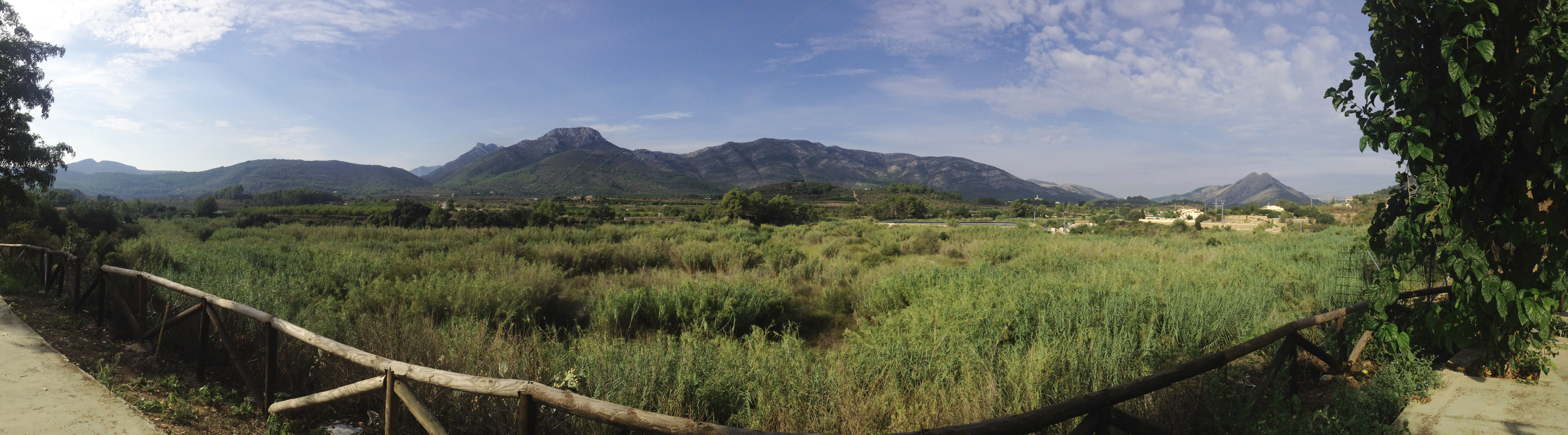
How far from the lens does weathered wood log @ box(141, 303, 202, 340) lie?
5004 millimetres

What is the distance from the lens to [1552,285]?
3.67 meters

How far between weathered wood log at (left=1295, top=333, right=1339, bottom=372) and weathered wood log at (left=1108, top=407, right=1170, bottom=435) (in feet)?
8.50

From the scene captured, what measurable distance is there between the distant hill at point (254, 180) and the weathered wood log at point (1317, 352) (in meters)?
126

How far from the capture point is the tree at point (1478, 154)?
3.41 m

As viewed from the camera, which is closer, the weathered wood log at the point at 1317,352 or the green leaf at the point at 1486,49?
the green leaf at the point at 1486,49

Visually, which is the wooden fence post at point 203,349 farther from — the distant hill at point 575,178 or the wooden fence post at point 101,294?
the distant hill at point 575,178

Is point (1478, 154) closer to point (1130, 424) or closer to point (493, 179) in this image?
point (1130, 424)

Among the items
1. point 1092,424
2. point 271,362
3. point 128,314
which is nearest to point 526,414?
point 1092,424

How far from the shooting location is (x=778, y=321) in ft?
28.7

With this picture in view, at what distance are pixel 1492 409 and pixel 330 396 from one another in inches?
311

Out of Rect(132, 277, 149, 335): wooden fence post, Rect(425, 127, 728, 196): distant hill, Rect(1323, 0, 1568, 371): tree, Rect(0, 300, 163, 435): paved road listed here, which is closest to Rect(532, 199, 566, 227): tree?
Rect(132, 277, 149, 335): wooden fence post

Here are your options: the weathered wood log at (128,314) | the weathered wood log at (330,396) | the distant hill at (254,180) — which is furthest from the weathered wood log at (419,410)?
the distant hill at (254,180)

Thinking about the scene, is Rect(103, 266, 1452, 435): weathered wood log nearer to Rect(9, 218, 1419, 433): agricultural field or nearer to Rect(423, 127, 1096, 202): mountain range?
Rect(9, 218, 1419, 433): agricultural field

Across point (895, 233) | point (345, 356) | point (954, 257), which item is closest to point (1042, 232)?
point (895, 233)
